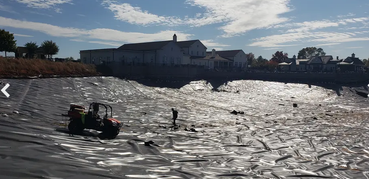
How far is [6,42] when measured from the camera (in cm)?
4497

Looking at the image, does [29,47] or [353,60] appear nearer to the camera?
[29,47]

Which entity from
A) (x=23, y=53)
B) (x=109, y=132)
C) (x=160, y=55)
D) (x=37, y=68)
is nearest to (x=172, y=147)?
(x=109, y=132)

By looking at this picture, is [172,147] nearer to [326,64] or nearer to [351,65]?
[351,65]

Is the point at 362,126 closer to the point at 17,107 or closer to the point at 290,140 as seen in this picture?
the point at 290,140

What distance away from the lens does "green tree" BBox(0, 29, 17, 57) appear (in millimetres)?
44719

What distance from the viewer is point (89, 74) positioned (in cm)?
Answer: 4078

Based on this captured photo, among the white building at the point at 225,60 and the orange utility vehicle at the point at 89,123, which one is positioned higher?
the white building at the point at 225,60

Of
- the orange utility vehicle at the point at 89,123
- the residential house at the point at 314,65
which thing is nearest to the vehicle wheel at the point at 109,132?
the orange utility vehicle at the point at 89,123

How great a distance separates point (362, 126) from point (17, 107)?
2219 cm

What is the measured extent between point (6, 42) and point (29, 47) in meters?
5.44

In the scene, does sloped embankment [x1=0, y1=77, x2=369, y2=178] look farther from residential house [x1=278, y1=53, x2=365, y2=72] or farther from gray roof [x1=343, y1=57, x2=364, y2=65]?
gray roof [x1=343, y1=57, x2=364, y2=65]

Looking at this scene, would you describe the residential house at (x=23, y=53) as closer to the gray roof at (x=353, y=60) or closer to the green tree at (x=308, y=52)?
the gray roof at (x=353, y=60)

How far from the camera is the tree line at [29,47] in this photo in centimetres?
4488

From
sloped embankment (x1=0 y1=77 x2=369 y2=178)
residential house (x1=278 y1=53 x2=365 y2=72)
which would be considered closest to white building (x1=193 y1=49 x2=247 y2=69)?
residential house (x1=278 y1=53 x2=365 y2=72)
